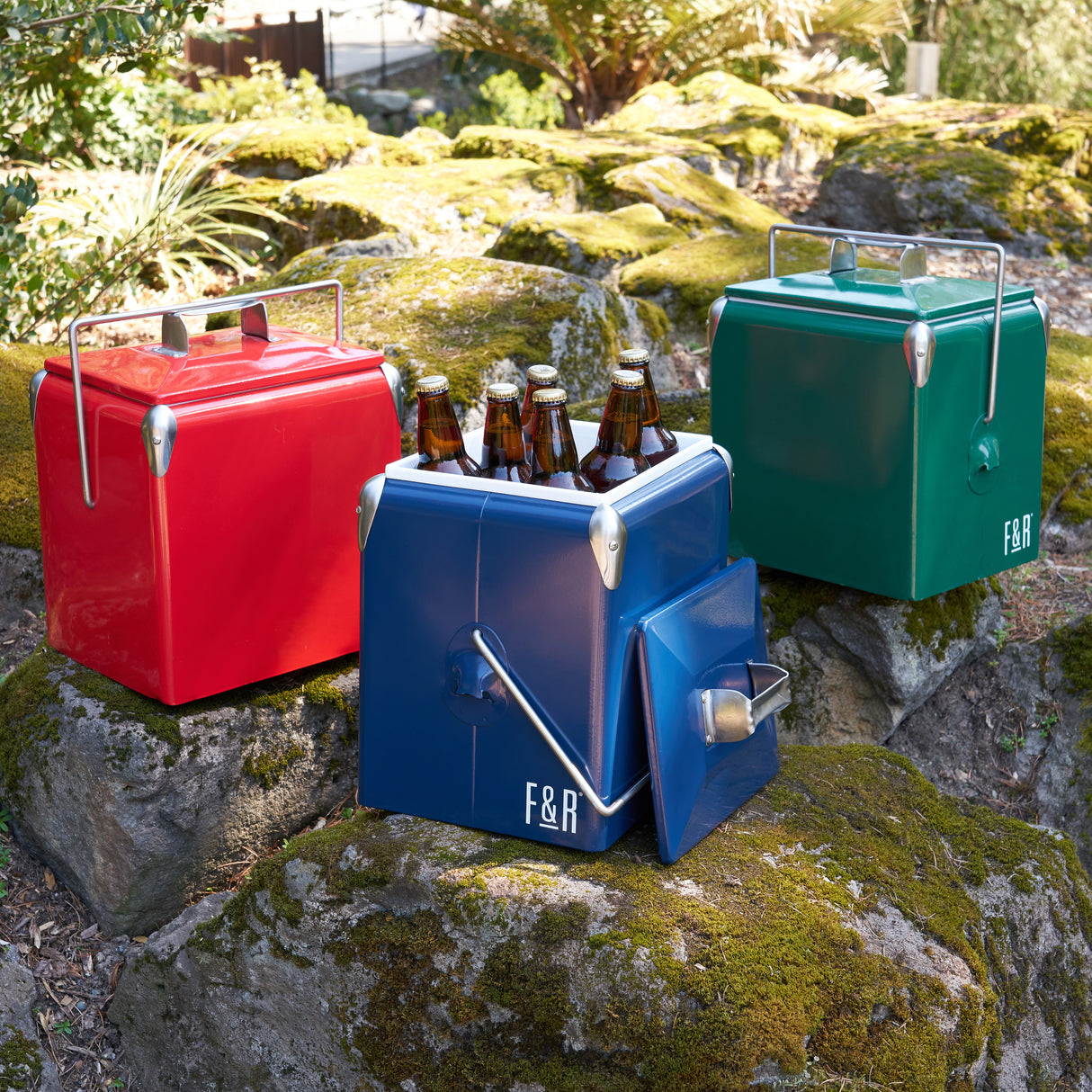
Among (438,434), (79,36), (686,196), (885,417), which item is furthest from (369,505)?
(686,196)

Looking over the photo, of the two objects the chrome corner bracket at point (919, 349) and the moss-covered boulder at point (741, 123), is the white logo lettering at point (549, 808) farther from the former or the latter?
the moss-covered boulder at point (741, 123)

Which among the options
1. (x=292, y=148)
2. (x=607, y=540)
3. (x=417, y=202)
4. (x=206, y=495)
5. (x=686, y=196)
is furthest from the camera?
(x=292, y=148)

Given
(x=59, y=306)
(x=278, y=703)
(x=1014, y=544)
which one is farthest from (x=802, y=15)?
(x=278, y=703)

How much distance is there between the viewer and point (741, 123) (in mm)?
9406

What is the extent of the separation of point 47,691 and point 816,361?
1.86 metres

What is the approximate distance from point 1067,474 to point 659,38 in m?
9.66

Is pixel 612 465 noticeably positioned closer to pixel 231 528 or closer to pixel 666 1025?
pixel 231 528

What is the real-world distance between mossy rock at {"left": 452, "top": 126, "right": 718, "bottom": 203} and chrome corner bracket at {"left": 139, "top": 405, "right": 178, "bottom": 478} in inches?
219

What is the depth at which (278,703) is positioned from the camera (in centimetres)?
252

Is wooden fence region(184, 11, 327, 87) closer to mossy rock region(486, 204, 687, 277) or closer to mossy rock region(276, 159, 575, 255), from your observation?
mossy rock region(276, 159, 575, 255)

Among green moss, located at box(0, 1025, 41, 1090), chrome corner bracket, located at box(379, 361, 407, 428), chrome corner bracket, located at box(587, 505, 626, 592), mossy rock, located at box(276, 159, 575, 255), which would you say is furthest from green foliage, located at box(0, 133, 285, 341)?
chrome corner bracket, located at box(587, 505, 626, 592)

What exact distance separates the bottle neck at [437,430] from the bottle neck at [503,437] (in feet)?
0.17

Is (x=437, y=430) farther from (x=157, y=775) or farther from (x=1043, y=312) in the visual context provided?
(x=1043, y=312)

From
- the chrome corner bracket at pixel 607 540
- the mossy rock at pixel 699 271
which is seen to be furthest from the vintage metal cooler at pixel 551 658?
the mossy rock at pixel 699 271
